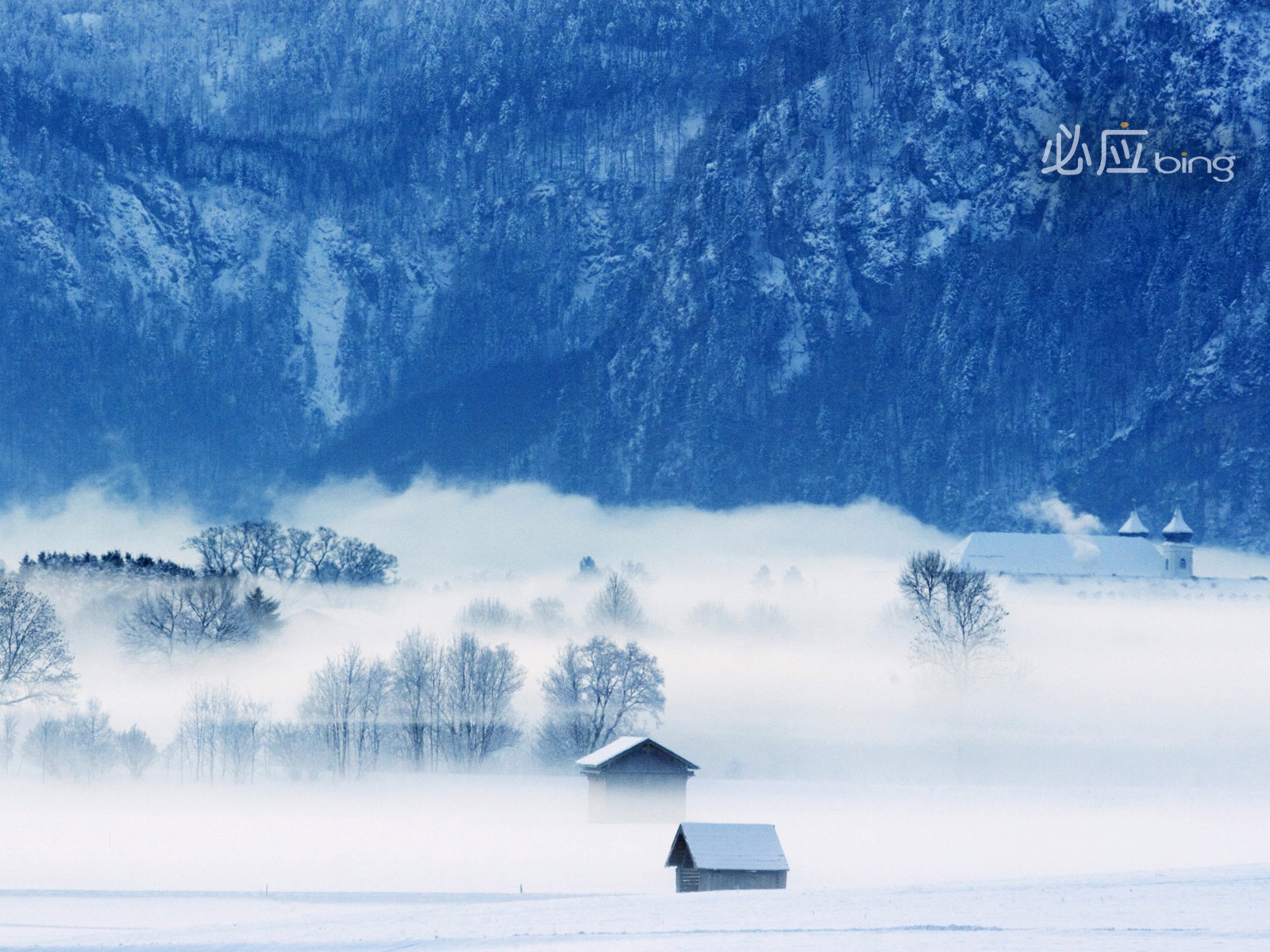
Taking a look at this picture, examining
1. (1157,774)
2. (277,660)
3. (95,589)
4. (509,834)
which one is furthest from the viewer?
(95,589)

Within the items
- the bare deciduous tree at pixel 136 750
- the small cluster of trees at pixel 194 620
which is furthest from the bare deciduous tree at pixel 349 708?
the bare deciduous tree at pixel 136 750

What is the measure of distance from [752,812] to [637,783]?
565 cm

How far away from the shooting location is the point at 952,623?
424 ft

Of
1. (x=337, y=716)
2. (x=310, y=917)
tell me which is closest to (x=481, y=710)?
(x=337, y=716)

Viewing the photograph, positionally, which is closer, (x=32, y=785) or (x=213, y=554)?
(x=32, y=785)

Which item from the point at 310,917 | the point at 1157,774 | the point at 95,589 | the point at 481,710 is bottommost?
the point at 310,917

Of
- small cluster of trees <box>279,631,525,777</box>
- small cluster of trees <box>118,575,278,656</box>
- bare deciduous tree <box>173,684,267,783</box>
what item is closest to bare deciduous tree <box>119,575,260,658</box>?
small cluster of trees <box>118,575,278,656</box>

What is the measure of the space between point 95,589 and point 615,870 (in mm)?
85824

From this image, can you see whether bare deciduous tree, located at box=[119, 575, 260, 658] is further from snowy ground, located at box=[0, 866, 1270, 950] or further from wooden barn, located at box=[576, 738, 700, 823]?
snowy ground, located at box=[0, 866, 1270, 950]

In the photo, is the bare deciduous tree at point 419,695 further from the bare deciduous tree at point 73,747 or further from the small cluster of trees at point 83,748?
the bare deciduous tree at point 73,747

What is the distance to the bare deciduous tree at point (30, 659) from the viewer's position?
116750 millimetres

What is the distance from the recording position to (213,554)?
169625 millimetres

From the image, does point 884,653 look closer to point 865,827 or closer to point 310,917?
point 865,827

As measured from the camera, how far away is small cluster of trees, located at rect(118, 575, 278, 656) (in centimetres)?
13625
